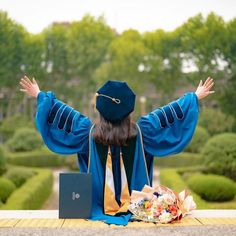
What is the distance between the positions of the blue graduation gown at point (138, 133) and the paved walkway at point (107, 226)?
0.45 meters

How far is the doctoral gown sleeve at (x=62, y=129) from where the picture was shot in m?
4.41

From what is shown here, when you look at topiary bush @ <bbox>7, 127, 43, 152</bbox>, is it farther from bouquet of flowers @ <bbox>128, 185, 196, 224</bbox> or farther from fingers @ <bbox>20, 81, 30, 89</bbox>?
bouquet of flowers @ <bbox>128, 185, 196, 224</bbox>

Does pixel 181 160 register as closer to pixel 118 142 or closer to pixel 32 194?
pixel 32 194

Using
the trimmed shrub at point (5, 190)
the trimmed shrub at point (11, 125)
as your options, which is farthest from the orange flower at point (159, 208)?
the trimmed shrub at point (11, 125)

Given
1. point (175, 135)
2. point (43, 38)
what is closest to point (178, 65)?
point (43, 38)

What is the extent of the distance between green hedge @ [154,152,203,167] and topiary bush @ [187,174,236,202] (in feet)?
19.8

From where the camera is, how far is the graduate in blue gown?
431 cm

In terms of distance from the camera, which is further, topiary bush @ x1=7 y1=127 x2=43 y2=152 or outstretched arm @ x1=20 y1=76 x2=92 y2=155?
topiary bush @ x1=7 y1=127 x2=43 y2=152

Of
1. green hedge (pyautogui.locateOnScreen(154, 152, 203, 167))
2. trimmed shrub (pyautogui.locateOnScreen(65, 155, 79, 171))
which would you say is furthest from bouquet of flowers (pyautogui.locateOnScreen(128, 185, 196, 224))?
trimmed shrub (pyautogui.locateOnScreen(65, 155, 79, 171))

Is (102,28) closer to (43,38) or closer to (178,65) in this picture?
(43,38)

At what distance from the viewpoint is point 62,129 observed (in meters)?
4.43

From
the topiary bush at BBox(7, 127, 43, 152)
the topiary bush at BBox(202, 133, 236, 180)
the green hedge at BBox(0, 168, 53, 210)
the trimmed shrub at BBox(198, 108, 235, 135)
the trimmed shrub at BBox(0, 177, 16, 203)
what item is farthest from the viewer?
the trimmed shrub at BBox(198, 108, 235, 135)

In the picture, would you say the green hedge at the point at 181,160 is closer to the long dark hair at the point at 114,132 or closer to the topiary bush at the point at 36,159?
the topiary bush at the point at 36,159

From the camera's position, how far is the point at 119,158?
174 inches
